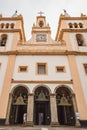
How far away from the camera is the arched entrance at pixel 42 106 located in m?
15.3

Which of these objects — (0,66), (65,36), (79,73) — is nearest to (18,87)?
(0,66)

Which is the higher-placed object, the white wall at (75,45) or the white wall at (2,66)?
the white wall at (75,45)

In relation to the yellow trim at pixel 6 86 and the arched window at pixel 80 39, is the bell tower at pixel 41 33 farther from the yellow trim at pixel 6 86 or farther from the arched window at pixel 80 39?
the yellow trim at pixel 6 86

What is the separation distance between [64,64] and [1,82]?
Answer: 25.6 ft

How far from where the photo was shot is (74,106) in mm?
14648

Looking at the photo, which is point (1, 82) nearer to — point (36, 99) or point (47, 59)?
point (36, 99)

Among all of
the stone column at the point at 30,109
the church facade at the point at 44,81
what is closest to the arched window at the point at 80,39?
the church facade at the point at 44,81

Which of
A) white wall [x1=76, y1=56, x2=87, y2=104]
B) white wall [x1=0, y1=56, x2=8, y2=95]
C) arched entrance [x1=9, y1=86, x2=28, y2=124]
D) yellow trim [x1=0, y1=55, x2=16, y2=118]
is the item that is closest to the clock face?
yellow trim [x1=0, y1=55, x2=16, y2=118]

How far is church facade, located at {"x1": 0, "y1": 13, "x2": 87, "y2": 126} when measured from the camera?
14609 mm

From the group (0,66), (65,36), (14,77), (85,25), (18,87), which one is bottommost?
(18,87)

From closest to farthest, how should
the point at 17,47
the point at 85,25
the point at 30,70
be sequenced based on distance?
the point at 30,70 < the point at 17,47 < the point at 85,25

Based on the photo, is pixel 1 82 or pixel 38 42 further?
pixel 38 42

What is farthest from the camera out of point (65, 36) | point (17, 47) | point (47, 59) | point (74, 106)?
point (65, 36)

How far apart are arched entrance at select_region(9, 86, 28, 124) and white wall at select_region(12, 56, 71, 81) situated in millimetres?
1516
